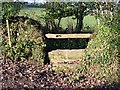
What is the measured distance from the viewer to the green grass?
319 inches

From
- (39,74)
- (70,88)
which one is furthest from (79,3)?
(70,88)

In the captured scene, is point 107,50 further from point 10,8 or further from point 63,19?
point 10,8

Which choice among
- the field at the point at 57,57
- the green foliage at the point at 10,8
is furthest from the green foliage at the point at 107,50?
the green foliage at the point at 10,8

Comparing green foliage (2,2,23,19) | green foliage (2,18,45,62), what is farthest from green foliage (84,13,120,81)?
green foliage (2,2,23,19)

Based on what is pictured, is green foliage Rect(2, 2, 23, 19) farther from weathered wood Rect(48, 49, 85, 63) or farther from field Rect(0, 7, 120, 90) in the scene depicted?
weathered wood Rect(48, 49, 85, 63)

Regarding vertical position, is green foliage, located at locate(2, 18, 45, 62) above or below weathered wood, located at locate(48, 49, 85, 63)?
above

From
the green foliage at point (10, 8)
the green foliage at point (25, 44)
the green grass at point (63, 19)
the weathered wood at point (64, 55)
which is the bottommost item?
the weathered wood at point (64, 55)

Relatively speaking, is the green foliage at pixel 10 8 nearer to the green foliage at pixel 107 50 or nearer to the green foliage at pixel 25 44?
the green foliage at pixel 25 44

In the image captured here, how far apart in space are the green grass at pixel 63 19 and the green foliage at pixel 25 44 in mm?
381

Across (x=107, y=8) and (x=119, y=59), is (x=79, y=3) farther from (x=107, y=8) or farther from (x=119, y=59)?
(x=119, y=59)

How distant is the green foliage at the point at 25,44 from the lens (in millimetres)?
7648

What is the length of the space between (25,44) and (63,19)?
141cm

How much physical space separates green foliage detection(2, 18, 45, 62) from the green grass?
0.38 metres

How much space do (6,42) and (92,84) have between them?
7.72 feet
